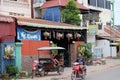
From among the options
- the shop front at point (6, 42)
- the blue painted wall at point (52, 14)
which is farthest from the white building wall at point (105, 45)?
the shop front at point (6, 42)

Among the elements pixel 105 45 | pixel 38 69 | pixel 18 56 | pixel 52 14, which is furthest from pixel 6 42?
pixel 105 45

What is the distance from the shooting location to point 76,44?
113ft

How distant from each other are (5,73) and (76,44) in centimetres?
1272

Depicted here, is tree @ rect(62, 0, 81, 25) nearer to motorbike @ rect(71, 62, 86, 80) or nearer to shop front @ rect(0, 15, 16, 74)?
shop front @ rect(0, 15, 16, 74)

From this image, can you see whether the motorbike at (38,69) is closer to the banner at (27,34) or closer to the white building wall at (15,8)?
the banner at (27,34)

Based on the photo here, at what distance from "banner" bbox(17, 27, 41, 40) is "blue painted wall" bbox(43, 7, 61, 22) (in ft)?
44.8

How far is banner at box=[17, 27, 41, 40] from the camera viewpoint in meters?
26.3

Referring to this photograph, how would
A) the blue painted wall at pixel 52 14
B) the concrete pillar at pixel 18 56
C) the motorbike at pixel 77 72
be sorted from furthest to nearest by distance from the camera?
the blue painted wall at pixel 52 14
the concrete pillar at pixel 18 56
the motorbike at pixel 77 72

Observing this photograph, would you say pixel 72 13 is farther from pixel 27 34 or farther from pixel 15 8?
pixel 27 34

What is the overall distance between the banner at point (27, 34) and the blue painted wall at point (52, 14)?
44.8ft

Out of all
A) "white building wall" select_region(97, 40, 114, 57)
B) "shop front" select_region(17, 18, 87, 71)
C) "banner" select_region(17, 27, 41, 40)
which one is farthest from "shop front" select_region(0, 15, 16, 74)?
"white building wall" select_region(97, 40, 114, 57)

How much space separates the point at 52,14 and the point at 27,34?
16029 millimetres

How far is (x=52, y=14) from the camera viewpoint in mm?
42969

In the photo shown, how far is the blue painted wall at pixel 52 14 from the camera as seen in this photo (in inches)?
1667
